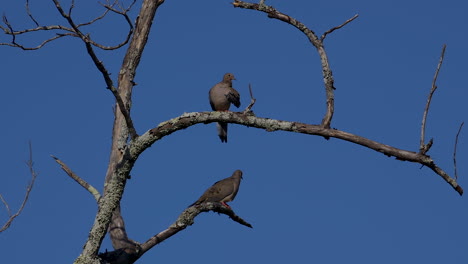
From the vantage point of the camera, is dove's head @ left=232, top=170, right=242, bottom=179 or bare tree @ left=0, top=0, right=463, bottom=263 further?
dove's head @ left=232, top=170, right=242, bottom=179

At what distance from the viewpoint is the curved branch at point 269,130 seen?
583 centimetres

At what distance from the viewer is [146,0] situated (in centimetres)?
779

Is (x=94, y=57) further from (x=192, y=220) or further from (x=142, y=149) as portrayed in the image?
(x=192, y=220)

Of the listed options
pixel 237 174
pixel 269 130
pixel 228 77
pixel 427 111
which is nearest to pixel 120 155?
pixel 269 130

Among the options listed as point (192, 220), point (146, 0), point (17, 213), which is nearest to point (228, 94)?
point (146, 0)

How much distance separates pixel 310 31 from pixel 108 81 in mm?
1854

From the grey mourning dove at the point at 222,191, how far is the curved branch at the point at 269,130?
3.01 metres

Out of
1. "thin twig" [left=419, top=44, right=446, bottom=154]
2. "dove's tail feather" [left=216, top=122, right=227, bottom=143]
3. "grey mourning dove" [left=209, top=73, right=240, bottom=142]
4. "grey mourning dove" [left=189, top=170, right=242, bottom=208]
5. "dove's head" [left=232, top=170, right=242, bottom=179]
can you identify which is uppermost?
"grey mourning dove" [left=209, top=73, right=240, bottom=142]

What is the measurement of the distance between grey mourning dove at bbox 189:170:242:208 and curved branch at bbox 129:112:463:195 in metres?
3.01

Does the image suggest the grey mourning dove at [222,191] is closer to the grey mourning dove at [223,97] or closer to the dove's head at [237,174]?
the dove's head at [237,174]

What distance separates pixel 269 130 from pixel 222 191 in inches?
138

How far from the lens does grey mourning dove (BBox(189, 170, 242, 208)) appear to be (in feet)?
31.1

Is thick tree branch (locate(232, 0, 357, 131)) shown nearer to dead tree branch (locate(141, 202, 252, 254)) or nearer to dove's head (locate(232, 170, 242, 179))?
dead tree branch (locate(141, 202, 252, 254))

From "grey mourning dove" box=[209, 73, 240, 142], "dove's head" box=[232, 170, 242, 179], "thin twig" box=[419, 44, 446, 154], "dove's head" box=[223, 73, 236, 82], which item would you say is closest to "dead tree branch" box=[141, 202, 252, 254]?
"thin twig" box=[419, 44, 446, 154]
